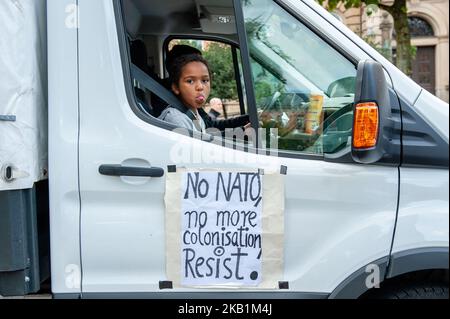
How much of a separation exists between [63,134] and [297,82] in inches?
43.3

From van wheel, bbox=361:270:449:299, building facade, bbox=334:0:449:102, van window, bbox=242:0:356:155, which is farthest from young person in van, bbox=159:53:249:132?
building facade, bbox=334:0:449:102

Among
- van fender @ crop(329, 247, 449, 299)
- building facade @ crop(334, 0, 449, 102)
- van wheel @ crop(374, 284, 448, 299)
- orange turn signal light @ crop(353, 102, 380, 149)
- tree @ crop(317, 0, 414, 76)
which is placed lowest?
van wheel @ crop(374, 284, 448, 299)

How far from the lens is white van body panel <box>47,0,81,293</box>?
2127mm

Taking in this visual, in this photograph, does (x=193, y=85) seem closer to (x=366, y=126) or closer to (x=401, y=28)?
(x=366, y=126)

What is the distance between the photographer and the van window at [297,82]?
2.16m

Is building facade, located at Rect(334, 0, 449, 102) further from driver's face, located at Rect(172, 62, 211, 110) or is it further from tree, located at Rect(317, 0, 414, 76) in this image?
driver's face, located at Rect(172, 62, 211, 110)

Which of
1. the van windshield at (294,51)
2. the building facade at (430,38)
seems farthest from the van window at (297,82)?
the building facade at (430,38)

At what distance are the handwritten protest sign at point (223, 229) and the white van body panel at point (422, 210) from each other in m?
0.51

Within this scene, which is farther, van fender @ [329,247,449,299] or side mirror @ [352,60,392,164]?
van fender @ [329,247,449,299]

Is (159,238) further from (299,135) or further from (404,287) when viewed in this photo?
(404,287)

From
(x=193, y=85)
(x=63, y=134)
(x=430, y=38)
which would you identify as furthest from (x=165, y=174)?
(x=430, y=38)

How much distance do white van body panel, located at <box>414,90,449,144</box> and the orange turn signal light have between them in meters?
0.29

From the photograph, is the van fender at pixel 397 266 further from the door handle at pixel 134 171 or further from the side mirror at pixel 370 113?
the door handle at pixel 134 171
